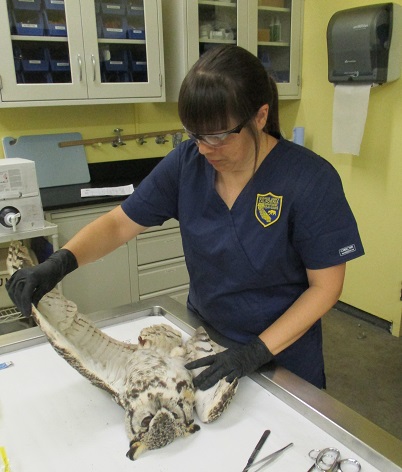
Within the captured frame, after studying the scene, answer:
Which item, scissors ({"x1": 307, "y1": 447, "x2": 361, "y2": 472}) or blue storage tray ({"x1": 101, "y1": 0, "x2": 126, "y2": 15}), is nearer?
scissors ({"x1": 307, "y1": 447, "x2": 361, "y2": 472})

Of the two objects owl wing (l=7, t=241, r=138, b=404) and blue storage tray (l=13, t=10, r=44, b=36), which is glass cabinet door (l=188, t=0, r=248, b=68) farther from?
owl wing (l=7, t=241, r=138, b=404)

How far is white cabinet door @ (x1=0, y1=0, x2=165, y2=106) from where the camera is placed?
2.30 m

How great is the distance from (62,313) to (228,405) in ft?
1.27

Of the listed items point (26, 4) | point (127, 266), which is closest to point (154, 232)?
point (127, 266)

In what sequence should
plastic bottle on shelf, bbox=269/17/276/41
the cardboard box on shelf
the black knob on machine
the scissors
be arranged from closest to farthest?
the scissors < the black knob on machine < the cardboard box on shelf < plastic bottle on shelf, bbox=269/17/276/41

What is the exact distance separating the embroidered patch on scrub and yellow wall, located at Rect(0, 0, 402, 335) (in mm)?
1847

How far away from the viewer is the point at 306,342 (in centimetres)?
115

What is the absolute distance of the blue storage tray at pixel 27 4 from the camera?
226 centimetres

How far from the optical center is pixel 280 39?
10.1 ft

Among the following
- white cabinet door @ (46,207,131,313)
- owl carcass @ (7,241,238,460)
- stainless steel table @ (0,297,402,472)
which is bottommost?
white cabinet door @ (46,207,131,313)

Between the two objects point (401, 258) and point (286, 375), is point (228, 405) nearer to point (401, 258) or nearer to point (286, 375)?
point (286, 375)

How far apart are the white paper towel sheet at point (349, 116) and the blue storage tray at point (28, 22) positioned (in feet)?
5.45

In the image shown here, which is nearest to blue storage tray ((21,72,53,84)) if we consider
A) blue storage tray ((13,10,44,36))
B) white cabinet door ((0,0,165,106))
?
white cabinet door ((0,0,165,106))

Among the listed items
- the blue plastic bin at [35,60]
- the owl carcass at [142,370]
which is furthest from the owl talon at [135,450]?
the blue plastic bin at [35,60]
